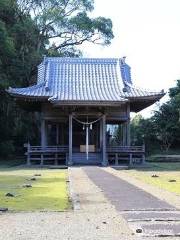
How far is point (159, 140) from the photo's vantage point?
48875 mm

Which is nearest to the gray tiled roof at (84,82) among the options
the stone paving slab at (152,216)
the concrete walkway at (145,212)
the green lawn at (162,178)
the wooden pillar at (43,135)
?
the wooden pillar at (43,135)

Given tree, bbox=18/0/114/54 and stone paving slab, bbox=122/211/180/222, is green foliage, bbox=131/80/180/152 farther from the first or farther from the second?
stone paving slab, bbox=122/211/180/222

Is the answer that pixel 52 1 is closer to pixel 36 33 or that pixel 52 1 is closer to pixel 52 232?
pixel 36 33

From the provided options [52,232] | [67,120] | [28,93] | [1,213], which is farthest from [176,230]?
[67,120]

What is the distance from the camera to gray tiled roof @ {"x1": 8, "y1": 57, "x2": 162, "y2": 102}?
32062 mm

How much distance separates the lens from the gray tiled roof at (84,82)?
32.1 m

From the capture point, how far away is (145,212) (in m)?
9.55

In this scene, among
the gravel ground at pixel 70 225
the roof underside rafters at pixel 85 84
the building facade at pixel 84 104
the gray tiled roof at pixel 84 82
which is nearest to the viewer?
the gravel ground at pixel 70 225

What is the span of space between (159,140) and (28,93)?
65.5 ft

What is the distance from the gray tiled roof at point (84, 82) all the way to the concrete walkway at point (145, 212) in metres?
18.6

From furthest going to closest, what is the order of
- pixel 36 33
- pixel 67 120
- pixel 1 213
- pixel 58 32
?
1. pixel 58 32
2. pixel 36 33
3. pixel 67 120
4. pixel 1 213

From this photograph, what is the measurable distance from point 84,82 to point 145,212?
2583 cm

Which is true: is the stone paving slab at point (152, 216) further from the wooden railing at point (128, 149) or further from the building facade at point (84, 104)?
the wooden railing at point (128, 149)

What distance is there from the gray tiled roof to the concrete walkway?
18.6 m
